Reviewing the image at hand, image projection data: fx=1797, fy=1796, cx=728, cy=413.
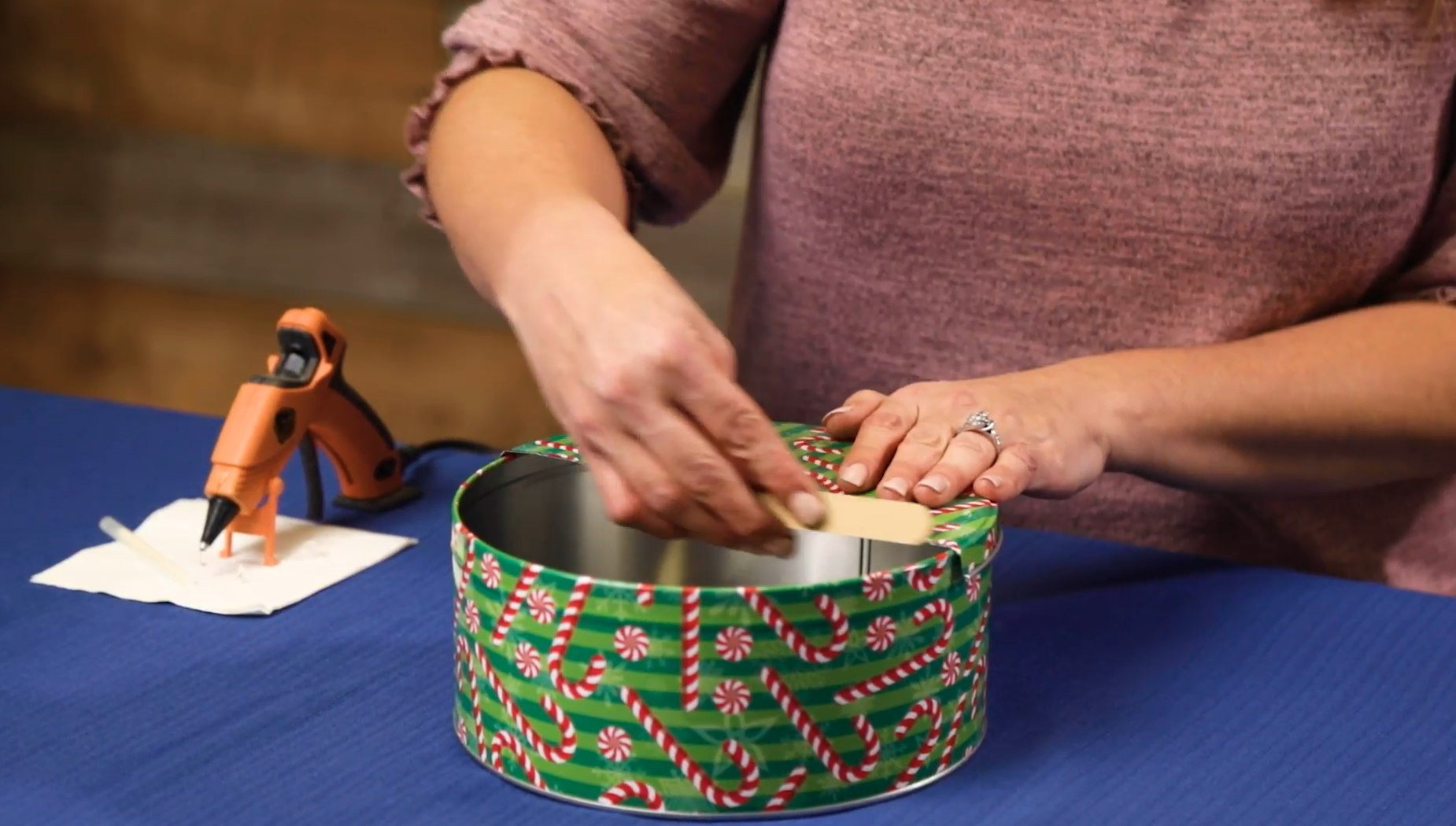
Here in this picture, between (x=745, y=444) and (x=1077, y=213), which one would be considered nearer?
(x=745, y=444)

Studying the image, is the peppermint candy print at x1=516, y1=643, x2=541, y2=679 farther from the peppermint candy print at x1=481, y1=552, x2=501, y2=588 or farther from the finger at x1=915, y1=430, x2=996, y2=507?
the finger at x1=915, y1=430, x2=996, y2=507

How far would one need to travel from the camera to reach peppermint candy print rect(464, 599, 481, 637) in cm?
71

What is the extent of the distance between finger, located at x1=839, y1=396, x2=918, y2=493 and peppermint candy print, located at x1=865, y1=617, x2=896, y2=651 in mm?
116

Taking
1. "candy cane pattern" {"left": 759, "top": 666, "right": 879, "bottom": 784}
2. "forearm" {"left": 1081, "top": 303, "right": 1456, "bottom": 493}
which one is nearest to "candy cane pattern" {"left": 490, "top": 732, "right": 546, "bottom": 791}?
"candy cane pattern" {"left": 759, "top": 666, "right": 879, "bottom": 784}

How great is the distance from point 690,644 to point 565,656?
0.05 metres

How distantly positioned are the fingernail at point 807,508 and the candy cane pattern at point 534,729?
0.40 feet

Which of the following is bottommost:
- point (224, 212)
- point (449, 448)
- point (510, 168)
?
point (224, 212)

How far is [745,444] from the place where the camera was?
712 millimetres

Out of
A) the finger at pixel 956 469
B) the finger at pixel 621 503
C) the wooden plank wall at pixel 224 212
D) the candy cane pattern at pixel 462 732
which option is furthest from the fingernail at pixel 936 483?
the wooden plank wall at pixel 224 212

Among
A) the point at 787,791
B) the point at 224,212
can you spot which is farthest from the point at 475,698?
the point at 224,212

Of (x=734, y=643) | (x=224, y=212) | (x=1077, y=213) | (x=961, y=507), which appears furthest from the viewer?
(x=224, y=212)

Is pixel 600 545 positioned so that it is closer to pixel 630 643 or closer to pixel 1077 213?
pixel 630 643

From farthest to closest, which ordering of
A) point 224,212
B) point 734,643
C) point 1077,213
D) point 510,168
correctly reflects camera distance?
point 224,212
point 1077,213
point 510,168
point 734,643

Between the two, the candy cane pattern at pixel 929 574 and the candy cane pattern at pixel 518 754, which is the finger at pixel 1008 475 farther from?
the candy cane pattern at pixel 518 754
